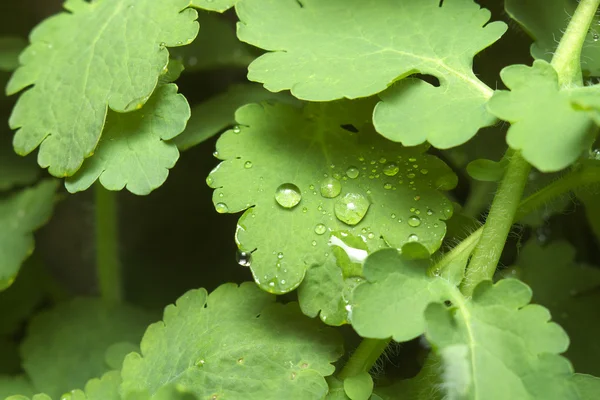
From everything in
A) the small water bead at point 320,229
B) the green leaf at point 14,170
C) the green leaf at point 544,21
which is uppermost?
the green leaf at point 544,21

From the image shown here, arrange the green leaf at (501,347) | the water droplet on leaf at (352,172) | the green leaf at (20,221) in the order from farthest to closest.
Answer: the green leaf at (20,221), the water droplet on leaf at (352,172), the green leaf at (501,347)

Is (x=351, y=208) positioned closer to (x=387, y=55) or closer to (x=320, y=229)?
(x=320, y=229)

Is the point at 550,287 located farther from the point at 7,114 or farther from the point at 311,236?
the point at 7,114

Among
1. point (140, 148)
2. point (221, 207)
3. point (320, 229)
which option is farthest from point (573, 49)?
point (140, 148)

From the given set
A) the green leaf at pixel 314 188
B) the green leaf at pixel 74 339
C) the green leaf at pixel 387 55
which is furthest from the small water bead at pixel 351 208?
the green leaf at pixel 74 339

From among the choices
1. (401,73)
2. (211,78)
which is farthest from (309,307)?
(211,78)

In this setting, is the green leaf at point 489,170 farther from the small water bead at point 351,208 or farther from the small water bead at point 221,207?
the small water bead at point 221,207
